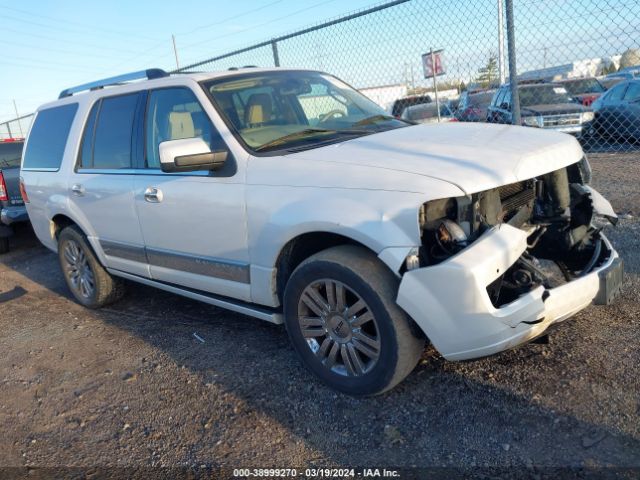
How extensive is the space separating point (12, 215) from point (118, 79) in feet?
11.6

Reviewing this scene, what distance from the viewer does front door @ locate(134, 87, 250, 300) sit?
11.6 feet

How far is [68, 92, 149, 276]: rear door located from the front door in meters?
0.16

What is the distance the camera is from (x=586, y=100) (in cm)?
1588

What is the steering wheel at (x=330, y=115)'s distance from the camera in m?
4.05

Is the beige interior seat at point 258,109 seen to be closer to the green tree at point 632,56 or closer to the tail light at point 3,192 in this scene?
the green tree at point 632,56

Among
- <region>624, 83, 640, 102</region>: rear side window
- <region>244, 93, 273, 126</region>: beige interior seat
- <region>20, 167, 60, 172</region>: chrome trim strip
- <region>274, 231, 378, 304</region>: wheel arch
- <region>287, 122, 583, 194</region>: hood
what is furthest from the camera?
<region>624, 83, 640, 102</region>: rear side window

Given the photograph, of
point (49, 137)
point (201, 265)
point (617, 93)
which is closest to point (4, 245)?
point (49, 137)

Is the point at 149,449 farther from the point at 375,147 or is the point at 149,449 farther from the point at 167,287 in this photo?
the point at 375,147

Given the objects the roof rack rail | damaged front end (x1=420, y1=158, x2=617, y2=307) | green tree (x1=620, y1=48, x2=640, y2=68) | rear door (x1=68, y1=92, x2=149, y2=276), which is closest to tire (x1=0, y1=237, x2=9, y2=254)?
the roof rack rail

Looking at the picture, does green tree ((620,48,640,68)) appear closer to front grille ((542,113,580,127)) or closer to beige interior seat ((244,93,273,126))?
front grille ((542,113,580,127))

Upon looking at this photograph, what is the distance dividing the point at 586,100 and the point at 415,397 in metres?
15.4

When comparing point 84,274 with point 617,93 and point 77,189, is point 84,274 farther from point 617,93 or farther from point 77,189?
point 617,93

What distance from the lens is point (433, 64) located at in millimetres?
7332

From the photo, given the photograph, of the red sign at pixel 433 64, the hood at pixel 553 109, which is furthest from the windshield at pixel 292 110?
the hood at pixel 553 109
